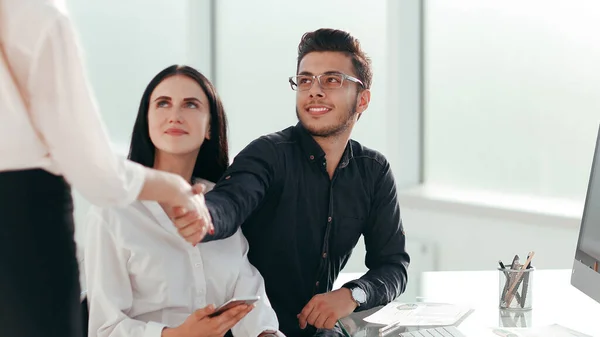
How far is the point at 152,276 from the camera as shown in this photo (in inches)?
82.4

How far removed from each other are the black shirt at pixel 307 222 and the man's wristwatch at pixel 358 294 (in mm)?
71

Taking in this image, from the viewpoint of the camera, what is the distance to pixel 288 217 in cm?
240

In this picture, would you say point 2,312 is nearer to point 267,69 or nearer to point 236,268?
point 236,268

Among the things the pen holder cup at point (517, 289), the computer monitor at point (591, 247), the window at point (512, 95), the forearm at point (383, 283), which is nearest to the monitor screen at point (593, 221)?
the computer monitor at point (591, 247)

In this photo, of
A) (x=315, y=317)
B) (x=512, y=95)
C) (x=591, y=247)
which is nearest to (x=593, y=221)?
(x=591, y=247)

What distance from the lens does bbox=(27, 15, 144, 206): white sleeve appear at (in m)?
1.33

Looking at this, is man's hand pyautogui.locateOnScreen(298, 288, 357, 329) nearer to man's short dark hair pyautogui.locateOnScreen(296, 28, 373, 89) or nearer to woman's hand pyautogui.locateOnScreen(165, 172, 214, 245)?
woman's hand pyautogui.locateOnScreen(165, 172, 214, 245)

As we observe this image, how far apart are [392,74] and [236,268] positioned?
8.28 feet

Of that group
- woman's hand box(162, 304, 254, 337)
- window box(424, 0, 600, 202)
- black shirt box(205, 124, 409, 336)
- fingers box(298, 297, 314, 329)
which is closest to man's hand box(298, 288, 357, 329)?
fingers box(298, 297, 314, 329)

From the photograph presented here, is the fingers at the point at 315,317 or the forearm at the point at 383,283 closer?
the fingers at the point at 315,317

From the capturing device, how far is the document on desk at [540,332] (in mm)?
Answer: 1960

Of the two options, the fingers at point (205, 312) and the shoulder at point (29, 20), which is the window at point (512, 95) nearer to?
the fingers at point (205, 312)

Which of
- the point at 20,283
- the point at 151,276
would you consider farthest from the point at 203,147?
the point at 20,283

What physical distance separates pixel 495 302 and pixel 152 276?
902 millimetres
